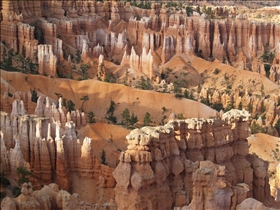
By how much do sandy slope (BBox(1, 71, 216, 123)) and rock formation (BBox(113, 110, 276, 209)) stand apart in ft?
91.8

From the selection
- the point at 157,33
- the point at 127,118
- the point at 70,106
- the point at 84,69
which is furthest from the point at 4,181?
the point at 157,33

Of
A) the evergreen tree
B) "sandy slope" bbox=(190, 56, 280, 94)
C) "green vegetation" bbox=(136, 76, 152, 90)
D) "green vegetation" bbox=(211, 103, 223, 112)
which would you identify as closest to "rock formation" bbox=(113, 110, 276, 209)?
the evergreen tree

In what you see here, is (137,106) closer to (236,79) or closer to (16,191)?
(236,79)

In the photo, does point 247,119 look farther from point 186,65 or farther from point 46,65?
point 186,65

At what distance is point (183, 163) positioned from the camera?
34156mm

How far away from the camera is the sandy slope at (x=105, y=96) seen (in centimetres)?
6769

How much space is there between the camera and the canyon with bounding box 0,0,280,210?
32438mm

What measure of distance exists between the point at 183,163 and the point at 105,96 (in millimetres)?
38453

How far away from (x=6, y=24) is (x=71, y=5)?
17.8 meters

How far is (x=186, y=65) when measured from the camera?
94.0 meters

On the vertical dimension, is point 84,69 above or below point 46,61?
below

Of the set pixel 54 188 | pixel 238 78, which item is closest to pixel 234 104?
pixel 238 78

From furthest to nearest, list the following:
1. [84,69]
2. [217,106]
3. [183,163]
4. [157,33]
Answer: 1. [157,33]
2. [84,69]
3. [217,106]
4. [183,163]

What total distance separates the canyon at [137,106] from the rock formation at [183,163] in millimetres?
55
